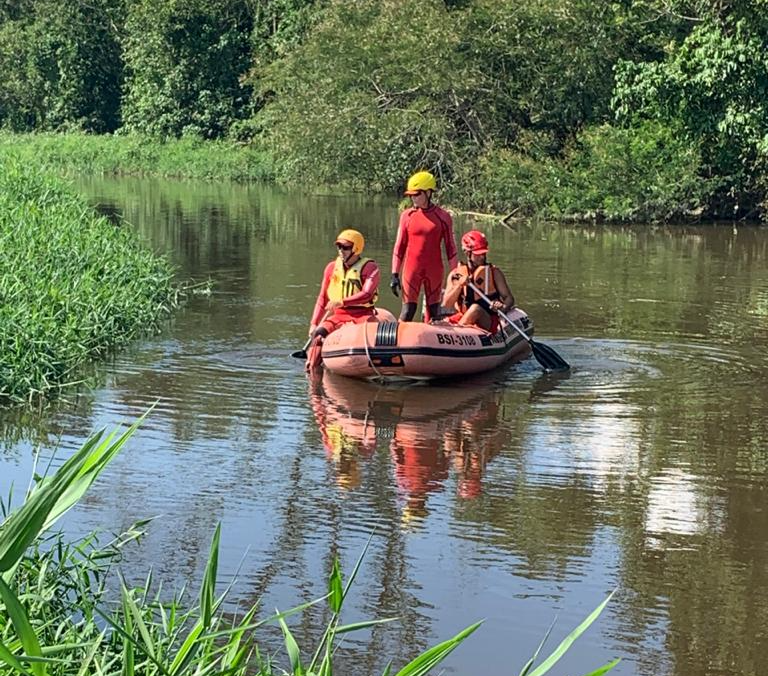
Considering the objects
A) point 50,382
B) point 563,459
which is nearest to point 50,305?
point 50,382

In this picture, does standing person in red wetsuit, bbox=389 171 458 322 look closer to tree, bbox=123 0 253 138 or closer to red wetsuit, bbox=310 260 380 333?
red wetsuit, bbox=310 260 380 333

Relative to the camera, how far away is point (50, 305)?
35.6 ft

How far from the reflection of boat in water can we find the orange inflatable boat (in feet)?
0.50

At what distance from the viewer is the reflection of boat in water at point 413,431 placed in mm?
7508

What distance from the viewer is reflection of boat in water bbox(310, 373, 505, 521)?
7508 millimetres

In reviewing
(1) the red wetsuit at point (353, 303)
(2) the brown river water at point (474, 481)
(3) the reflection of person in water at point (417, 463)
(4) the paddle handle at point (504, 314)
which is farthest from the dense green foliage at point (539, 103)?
(3) the reflection of person in water at point (417, 463)

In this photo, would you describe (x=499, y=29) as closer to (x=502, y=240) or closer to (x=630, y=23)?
(x=630, y=23)

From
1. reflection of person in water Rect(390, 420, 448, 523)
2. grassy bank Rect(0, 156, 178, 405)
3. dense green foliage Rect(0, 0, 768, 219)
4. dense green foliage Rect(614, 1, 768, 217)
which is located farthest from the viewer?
dense green foliage Rect(0, 0, 768, 219)

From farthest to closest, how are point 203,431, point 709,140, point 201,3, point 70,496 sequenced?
1. point 201,3
2. point 709,140
3. point 203,431
4. point 70,496

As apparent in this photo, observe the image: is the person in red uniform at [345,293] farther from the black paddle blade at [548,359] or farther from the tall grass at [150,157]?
the tall grass at [150,157]

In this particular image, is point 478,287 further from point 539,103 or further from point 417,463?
point 539,103

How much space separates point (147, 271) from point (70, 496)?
36.7 ft

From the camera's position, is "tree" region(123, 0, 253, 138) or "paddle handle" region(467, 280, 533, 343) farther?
"tree" region(123, 0, 253, 138)

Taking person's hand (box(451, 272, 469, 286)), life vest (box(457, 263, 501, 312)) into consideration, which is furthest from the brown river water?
person's hand (box(451, 272, 469, 286))
